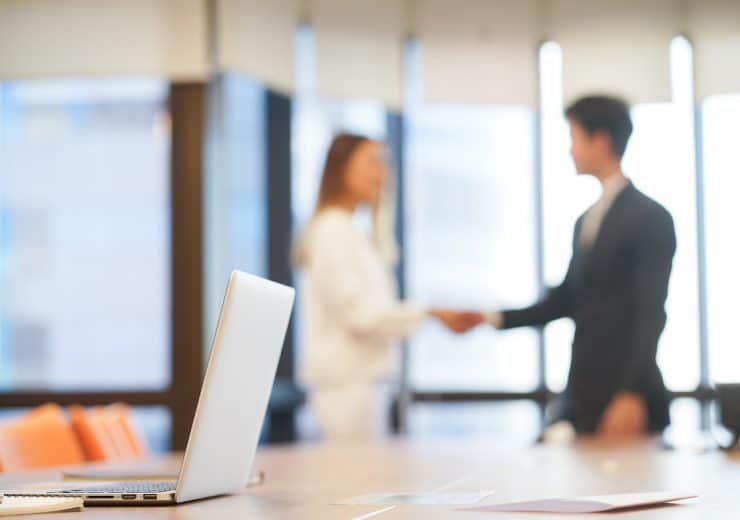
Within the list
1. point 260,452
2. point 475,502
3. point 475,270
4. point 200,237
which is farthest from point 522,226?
point 475,502

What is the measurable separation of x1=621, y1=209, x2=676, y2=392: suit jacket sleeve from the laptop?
214 centimetres

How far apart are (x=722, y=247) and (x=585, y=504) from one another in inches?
231

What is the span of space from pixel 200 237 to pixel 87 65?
3.68ft

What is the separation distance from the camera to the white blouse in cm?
475

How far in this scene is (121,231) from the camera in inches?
283

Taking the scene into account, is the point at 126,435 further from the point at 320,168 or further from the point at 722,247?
the point at 722,247

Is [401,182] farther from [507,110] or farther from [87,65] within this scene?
[87,65]

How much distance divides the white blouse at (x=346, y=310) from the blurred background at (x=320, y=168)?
1.99 meters

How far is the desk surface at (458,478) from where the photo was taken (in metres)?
1.75

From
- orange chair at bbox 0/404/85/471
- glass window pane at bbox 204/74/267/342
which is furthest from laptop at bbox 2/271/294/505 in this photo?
glass window pane at bbox 204/74/267/342

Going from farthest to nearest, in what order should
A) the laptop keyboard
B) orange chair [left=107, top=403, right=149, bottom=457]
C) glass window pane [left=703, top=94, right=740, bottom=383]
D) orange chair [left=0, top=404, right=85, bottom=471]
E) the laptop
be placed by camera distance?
glass window pane [left=703, top=94, right=740, bottom=383] < orange chair [left=107, top=403, right=149, bottom=457] < orange chair [left=0, top=404, right=85, bottom=471] < the laptop keyboard < the laptop

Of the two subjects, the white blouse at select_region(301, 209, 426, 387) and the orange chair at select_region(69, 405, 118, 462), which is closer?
the orange chair at select_region(69, 405, 118, 462)

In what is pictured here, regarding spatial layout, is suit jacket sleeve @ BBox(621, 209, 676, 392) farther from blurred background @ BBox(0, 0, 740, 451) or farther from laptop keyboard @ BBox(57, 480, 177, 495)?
blurred background @ BBox(0, 0, 740, 451)

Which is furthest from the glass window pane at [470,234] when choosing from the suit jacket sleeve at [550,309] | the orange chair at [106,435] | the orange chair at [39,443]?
the orange chair at [39,443]
